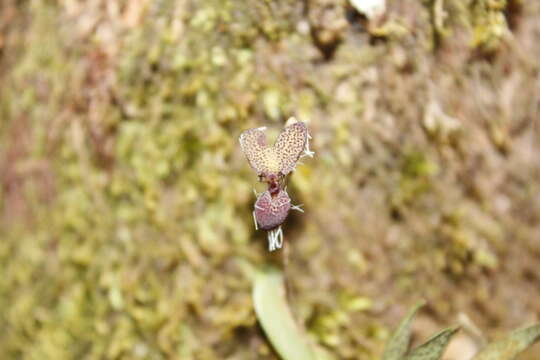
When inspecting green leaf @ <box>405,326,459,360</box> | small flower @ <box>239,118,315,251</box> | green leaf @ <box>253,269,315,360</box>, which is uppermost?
small flower @ <box>239,118,315,251</box>

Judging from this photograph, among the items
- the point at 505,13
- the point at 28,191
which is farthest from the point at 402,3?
the point at 28,191

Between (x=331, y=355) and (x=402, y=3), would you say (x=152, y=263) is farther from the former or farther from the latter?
(x=402, y=3)

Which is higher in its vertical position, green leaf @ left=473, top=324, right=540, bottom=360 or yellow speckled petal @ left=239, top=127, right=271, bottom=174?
yellow speckled petal @ left=239, top=127, right=271, bottom=174

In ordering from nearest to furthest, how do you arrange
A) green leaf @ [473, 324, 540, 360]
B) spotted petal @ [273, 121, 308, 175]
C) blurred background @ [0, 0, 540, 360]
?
1. spotted petal @ [273, 121, 308, 175]
2. green leaf @ [473, 324, 540, 360]
3. blurred background @ [0, 0, 540, 360]

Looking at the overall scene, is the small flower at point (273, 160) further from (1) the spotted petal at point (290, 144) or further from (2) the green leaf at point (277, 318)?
(2) the green leaf at point (277, 318)

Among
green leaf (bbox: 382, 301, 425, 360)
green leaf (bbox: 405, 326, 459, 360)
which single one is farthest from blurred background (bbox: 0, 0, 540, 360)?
green leaf (bbox: 405, 326, 459, 360)

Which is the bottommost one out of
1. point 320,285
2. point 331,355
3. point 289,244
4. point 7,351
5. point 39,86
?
point 7,351

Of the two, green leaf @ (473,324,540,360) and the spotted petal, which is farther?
green leaf @ (473,324,540,360)

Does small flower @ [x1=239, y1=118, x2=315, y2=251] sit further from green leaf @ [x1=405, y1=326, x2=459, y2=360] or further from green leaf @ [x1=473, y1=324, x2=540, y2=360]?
green leaf @ [x1=473, y1=324, x2=540, y2=360]
